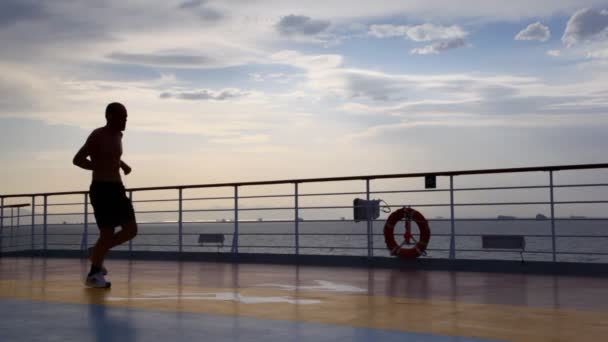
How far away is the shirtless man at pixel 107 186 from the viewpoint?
4043mm

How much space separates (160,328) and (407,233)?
153 inches

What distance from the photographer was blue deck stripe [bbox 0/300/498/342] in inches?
93.1

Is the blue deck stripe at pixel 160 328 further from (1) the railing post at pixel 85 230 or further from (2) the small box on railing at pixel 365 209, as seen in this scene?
(1) the railing post at pixel 85 230

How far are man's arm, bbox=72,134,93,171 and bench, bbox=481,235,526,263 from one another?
298 cm

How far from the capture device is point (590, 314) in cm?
301

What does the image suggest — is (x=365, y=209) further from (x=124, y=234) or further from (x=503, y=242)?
(x=124, y=234)

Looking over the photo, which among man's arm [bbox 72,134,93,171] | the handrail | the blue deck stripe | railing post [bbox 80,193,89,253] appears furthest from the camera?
railing post [bbox 80,193,89,253]

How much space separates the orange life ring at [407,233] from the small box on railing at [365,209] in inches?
10.2

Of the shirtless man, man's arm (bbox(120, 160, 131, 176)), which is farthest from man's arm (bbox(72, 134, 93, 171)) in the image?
man's arm (bbox(120, 160, 131, 176))

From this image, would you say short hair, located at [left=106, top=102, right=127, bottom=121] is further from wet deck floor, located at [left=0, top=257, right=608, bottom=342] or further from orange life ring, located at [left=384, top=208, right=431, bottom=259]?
orange life ring, located at [left=384, top=208, right=431, bottom=259]

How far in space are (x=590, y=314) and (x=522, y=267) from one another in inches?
93.4

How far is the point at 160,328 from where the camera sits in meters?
2.59

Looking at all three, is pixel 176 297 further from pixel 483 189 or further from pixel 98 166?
pixel 483 189

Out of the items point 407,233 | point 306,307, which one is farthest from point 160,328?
point 407,233
